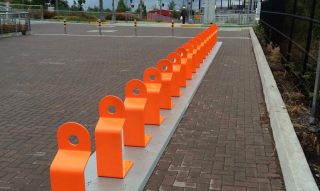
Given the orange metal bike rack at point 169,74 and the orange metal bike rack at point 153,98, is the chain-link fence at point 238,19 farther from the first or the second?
the orange metal bike rack at point 153,98

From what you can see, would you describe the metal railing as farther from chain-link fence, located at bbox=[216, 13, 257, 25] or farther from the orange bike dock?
chain-link fence, located at bbox=[216, 13, 257, 25]

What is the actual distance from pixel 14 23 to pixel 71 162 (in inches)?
863

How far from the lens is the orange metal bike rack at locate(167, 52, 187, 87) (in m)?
7.63

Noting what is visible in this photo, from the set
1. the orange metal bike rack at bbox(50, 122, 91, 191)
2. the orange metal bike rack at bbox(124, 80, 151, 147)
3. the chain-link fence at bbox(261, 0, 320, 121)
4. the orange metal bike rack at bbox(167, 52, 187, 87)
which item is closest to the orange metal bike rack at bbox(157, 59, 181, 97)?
the orange metal bike rack at bbox(167, 52, 187, 87)

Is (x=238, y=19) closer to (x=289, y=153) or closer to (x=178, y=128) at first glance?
(x=178, y=128)

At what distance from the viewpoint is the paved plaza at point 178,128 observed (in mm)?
4273

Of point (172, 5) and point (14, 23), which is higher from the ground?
point (172, 5)

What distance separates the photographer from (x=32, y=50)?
→ 1666cm

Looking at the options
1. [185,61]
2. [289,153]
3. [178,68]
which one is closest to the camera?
[289,153]

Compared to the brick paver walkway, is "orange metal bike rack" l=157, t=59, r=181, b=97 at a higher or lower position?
higher

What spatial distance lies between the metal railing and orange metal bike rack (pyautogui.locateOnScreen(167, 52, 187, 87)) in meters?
16.5

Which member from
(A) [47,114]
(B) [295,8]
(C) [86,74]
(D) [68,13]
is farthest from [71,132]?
(D) [68,13]

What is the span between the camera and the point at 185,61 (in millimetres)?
8469

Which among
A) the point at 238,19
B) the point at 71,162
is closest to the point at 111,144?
the point at 71,162
